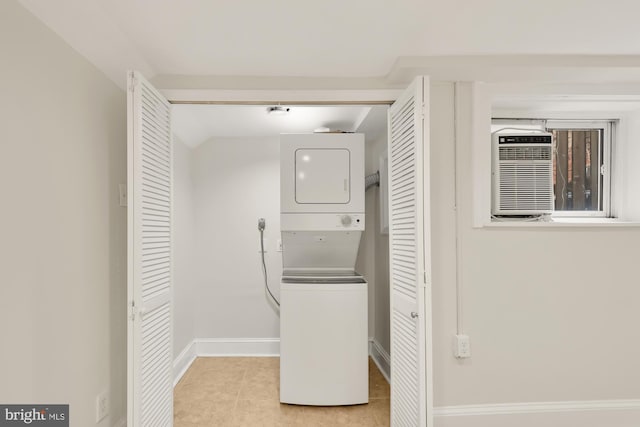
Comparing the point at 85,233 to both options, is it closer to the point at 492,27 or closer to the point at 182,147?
the point at 182,147

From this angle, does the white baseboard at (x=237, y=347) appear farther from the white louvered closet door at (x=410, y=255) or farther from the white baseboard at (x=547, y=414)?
the white baseboard at (x=547, y=414)

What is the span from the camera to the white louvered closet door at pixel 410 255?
5.76 feet

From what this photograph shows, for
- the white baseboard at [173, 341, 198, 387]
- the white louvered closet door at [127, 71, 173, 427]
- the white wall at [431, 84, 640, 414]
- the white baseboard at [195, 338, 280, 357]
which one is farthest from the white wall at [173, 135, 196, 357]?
the white wall at [431, 84, 640, 414]

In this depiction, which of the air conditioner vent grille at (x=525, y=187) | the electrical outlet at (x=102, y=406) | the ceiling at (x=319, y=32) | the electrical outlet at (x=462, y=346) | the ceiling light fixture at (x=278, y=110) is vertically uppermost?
the ceiling at (x=319, y=32)

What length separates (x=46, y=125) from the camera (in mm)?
1410

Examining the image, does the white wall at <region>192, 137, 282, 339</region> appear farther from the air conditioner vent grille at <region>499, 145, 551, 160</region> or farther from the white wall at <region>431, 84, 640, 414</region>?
the air conditioner vent grille at <region>499, 145, 551, 160</region>

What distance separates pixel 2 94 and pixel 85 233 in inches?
26.5

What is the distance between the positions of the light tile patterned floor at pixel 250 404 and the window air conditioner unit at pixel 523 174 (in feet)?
5.33

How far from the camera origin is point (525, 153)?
7.57 ft

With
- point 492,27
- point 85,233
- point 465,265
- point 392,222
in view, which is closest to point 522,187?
point 465,265

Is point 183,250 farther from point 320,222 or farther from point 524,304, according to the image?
point 524,304

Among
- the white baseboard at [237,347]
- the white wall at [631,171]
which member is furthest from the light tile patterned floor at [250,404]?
the white wall at [631,171]

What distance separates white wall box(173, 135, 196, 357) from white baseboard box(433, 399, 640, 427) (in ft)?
6.91

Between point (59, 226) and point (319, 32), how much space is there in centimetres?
142
